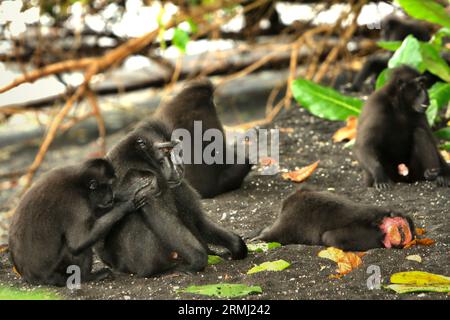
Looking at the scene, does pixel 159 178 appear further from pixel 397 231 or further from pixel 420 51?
pixel 420 51

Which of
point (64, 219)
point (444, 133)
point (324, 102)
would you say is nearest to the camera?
point (64, 219)

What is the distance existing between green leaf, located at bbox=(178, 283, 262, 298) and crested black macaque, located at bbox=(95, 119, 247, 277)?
0.46 metres

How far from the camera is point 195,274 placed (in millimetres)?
4504

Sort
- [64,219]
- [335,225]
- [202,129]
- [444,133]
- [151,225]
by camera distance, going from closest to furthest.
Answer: [64,219] < [151,225] < [335,225] < [202,129] < [444,133]

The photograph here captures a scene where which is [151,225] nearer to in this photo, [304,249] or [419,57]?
[304,249]

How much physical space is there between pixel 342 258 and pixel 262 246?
0.70m

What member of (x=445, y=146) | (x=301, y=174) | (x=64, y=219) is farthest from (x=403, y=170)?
(x=64, y=219)

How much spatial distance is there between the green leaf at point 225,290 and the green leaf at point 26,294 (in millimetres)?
664

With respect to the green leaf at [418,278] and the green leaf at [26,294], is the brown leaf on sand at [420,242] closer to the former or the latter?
the green leaf at [418,278]

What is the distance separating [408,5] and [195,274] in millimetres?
3497

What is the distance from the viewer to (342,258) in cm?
452
